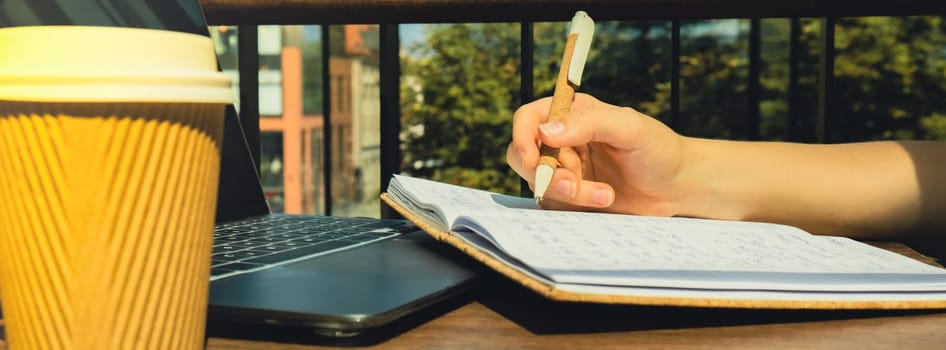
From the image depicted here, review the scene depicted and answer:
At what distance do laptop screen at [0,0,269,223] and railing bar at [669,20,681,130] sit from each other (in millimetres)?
588

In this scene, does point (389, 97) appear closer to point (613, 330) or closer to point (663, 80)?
point (613, 330)

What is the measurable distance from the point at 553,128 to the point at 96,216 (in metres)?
0.40

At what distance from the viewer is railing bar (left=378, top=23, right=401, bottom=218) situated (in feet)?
3.85

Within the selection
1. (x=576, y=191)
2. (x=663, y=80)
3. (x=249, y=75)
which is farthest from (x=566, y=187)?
(x=663, y=80)

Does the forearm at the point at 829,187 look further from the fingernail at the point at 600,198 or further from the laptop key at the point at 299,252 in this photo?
the laptop key at the point at 299,252

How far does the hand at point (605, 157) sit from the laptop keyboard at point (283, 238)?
0.13 m

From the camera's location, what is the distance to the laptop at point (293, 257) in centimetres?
40

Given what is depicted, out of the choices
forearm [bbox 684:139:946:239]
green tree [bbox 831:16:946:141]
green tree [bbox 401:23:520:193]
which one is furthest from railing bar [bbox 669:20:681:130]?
green tree [bbox 401:23:520:193]

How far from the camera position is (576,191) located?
70cm

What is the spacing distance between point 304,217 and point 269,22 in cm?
37

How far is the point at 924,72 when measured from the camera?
1520 centimetres

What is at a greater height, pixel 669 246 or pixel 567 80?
pixel 567 80

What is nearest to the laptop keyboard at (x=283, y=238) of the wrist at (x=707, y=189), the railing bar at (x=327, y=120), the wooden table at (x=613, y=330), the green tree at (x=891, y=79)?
the wooden table at (x=613, y=330)

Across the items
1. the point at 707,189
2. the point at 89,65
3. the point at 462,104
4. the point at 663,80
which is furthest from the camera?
the point at 462,104
